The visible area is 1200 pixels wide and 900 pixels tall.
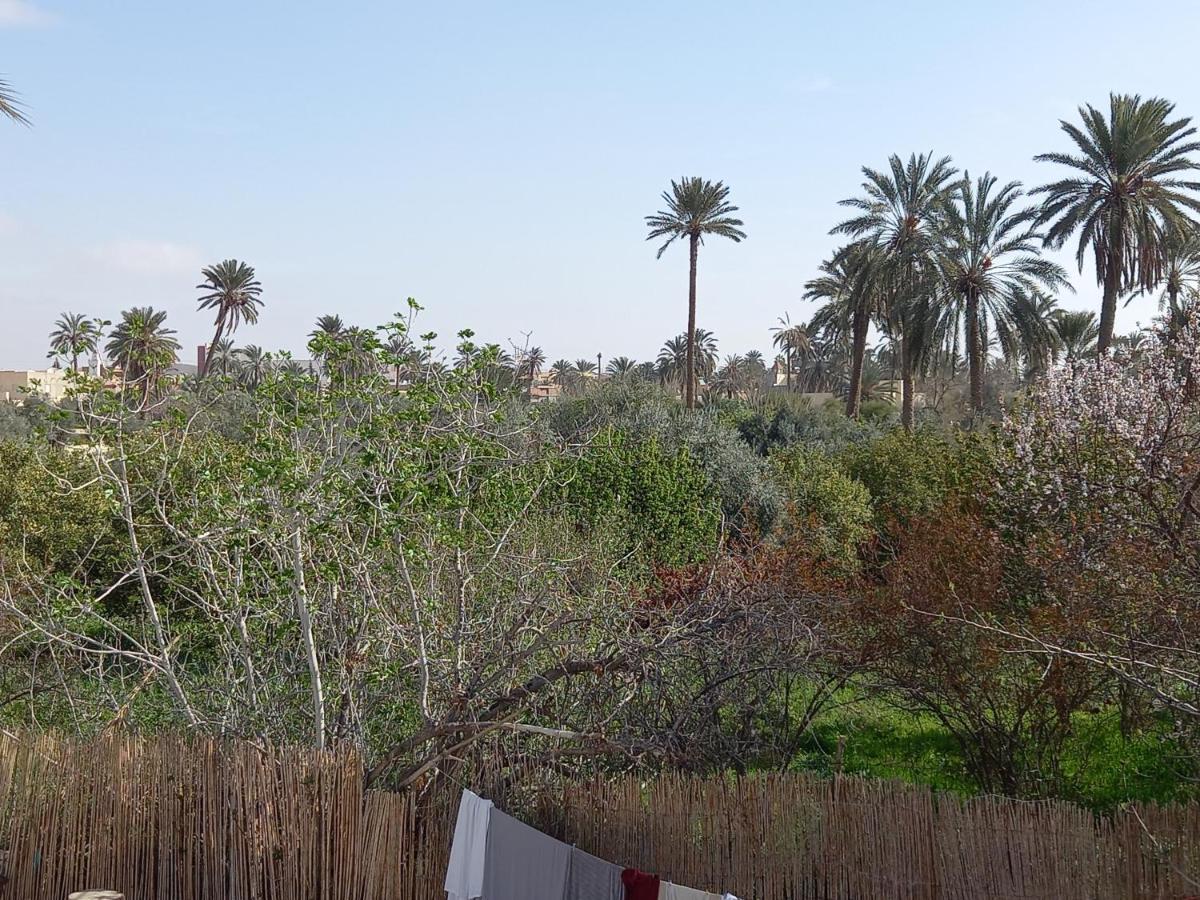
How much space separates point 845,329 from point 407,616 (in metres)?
25.7

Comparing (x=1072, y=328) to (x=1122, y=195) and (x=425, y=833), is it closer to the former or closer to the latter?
(x=1122, y=195)

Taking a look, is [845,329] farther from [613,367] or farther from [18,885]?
[613,367]

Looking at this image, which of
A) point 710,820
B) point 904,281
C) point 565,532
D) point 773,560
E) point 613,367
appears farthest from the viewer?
point 613,367

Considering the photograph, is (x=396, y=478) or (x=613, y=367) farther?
(x=613, y=367)

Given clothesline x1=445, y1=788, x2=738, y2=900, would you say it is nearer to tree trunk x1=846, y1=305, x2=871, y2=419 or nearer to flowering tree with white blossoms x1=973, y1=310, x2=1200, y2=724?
flowering tree with white blossoms x1=973, y1=310, x2=1200, y2=724

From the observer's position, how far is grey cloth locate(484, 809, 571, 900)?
5.52 meters

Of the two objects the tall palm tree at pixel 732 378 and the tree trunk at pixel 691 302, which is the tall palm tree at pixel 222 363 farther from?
the tall palm tree at pixel 732 378

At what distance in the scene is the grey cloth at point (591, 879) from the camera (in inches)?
209

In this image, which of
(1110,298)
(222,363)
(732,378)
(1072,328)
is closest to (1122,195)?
(1110,298)

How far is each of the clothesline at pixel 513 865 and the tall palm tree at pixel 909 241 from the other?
886 inches

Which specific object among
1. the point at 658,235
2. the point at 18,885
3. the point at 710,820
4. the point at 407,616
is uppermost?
the point at 658,235

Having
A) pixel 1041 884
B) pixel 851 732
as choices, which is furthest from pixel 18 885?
pixel 851 732

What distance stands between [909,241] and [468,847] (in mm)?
24101

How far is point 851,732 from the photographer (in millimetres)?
11562
